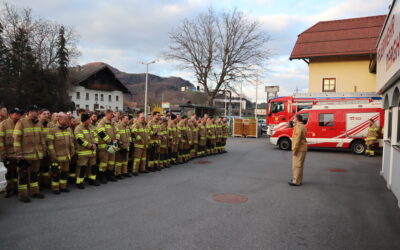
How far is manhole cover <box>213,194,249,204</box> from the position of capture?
652 centimetres

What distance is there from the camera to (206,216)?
5.48 metres

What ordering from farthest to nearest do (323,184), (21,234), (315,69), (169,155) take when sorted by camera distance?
(315,69) < (169,155) < (323,184) < (21,234)

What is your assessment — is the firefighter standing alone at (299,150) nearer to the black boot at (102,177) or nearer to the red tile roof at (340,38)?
the black boot at (102,177)

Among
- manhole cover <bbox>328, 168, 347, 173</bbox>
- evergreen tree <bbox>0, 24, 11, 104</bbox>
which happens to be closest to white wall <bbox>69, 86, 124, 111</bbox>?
evergreen tree <bbox>0, 24, 11, 104</bbox>

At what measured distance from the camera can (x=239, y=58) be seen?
33.2 m

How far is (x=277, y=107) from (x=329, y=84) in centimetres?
814

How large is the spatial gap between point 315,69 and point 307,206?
23.8 m

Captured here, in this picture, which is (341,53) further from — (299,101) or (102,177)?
(102,177)

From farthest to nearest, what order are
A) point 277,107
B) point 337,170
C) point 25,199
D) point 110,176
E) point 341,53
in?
point 341,53 → point 277,107 → point 337,170 → point 110,176 → point 25,199

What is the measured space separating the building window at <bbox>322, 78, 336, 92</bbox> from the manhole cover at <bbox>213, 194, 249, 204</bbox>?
23447 millimetres

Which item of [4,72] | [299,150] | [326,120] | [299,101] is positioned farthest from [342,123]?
[4,72]

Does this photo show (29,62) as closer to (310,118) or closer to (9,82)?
(9,82)

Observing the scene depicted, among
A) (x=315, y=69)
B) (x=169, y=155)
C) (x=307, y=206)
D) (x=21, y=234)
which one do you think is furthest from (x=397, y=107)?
(x=315, y=69)

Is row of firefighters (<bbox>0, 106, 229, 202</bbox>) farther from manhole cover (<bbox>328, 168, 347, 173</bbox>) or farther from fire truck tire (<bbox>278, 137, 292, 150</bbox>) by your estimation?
fire truck tire (<bbox>278, 137, 292, 150</bbox>)
